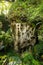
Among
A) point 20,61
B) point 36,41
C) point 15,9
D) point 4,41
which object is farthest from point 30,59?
point 4,41

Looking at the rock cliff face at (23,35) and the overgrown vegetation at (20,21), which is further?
the rock cliff face at (23,35)

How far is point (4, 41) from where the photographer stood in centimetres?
962

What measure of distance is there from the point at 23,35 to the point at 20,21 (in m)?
0.67

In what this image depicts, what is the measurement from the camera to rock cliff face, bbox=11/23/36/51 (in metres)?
8.37

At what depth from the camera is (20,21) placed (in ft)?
27.8

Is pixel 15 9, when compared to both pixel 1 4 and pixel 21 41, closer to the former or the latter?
pixel 21 41

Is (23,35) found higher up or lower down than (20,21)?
lower down

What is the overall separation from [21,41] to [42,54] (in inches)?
48.3

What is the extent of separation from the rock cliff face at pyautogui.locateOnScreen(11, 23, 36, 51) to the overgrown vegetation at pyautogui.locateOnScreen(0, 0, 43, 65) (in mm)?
238

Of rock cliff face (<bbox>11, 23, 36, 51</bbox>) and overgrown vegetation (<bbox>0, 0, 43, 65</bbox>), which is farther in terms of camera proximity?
rock cliff face (<bbox>11, 23, 36, 51</bbox>)

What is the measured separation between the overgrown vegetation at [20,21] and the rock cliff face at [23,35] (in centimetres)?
24

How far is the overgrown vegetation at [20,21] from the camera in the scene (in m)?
6.36

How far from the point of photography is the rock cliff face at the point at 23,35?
837 cm

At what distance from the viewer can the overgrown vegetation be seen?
636 centimetres
